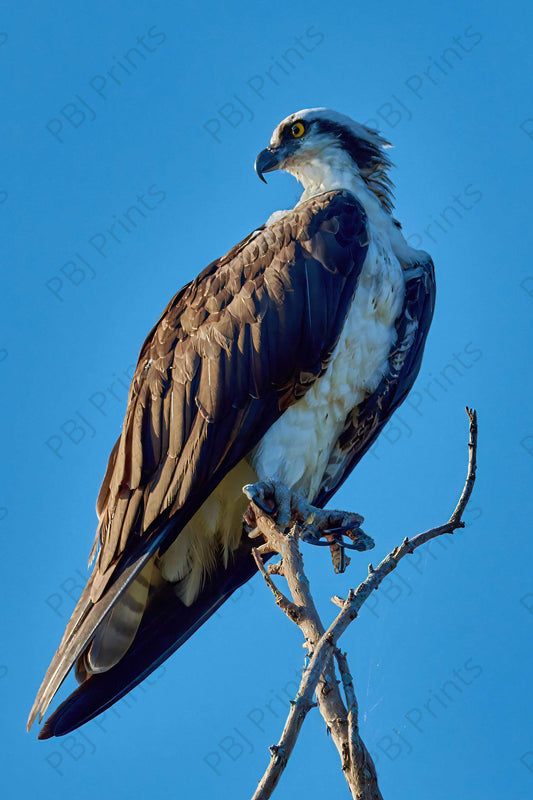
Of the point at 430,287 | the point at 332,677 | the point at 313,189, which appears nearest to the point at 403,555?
the point at 332,677

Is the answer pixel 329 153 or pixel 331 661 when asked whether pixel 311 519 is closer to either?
pixel 331 661

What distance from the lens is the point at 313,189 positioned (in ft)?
18.9

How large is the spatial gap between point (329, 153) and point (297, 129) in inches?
13.2

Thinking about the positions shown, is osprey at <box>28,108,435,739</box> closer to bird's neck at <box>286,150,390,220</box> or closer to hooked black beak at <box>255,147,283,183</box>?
bird's neck at <box>286,150,390,220</box>

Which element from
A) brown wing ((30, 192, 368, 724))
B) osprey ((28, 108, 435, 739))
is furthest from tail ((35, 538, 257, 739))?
brown wing ((30, 192, 368, 724))

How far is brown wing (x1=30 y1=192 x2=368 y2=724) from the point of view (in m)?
4.88

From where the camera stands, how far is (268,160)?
6047mm

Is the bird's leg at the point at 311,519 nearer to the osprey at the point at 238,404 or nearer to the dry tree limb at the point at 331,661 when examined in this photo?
the osprey at the point at 238,404

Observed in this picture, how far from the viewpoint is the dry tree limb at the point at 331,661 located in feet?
9.28

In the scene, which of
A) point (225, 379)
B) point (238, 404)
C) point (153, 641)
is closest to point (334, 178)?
point (225, 379)

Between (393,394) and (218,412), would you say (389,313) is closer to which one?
(393,394)

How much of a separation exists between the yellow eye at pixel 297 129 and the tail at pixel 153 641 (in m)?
2.61

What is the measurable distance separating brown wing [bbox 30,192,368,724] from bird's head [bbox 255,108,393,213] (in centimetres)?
40

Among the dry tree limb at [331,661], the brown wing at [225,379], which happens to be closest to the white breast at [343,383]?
the brown wing at [225,379]
